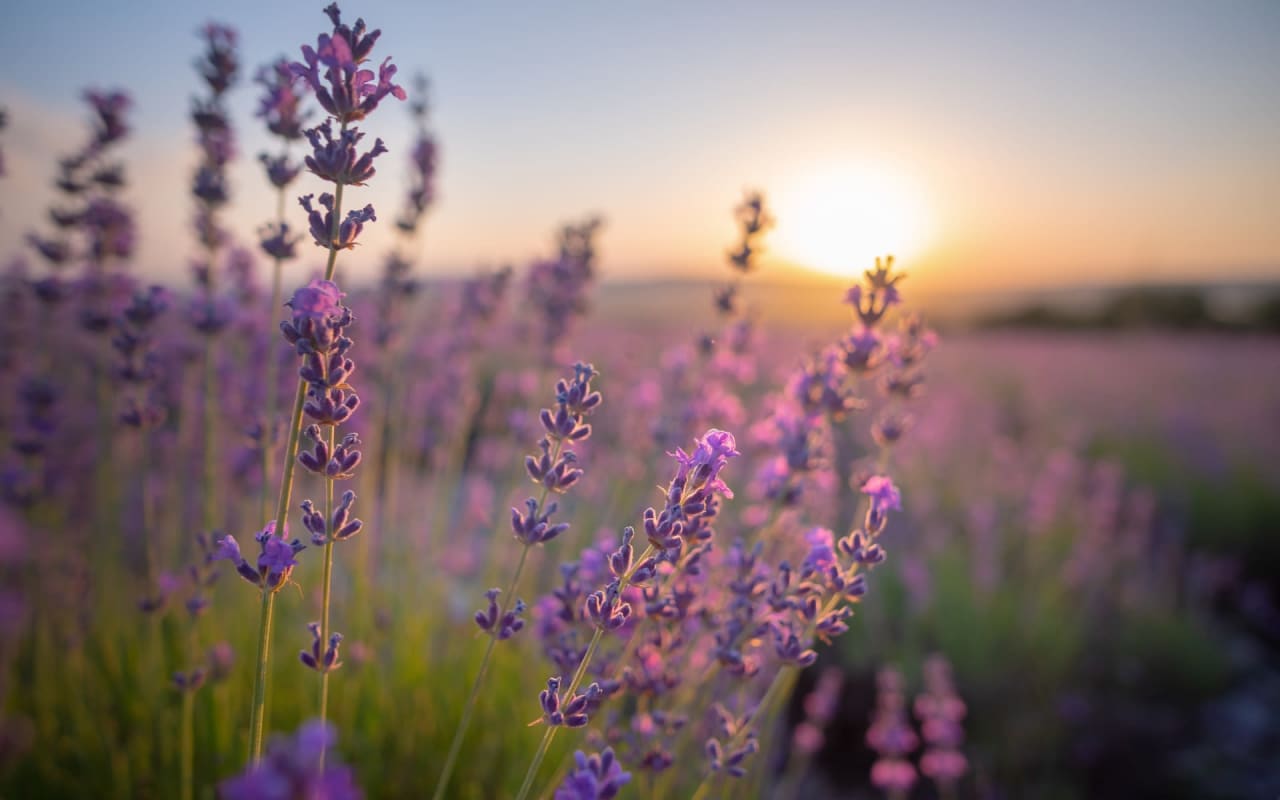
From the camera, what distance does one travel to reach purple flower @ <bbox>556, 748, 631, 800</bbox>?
1.02 meters

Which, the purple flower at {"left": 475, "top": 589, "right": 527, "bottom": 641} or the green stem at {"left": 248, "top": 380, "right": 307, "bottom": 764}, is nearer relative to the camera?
the green stem at {"left": 248, "top": 380, "right": 307, "bottom": 764}

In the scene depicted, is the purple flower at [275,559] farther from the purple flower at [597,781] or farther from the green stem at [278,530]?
the purple flower at [597,781]

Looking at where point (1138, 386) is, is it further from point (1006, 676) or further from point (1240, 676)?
point (1006, 676)

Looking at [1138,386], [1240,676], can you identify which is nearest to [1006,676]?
[1240,676]

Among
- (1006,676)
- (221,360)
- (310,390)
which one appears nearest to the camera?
(310,390)

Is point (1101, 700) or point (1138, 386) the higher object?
point (1138, 386)

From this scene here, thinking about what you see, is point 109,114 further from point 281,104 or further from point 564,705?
point 564,705

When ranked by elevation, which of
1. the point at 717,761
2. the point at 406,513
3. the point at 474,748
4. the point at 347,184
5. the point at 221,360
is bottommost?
the point at 474,748

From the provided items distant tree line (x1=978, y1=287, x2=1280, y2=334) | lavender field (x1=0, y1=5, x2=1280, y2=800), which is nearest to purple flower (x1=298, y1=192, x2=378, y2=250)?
lavender field (x1=0, y1=5, x2=1280, y2=800)

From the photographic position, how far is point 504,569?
3650 millimetres

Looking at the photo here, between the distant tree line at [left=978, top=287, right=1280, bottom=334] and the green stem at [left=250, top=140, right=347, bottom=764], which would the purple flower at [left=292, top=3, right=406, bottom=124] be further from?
the distant tree line at [left=978, top=287, right=1280, bottom=334]

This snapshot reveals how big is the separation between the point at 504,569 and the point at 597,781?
8.82 ft

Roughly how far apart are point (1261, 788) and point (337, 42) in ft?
18.5

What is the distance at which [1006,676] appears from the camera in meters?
4.45
